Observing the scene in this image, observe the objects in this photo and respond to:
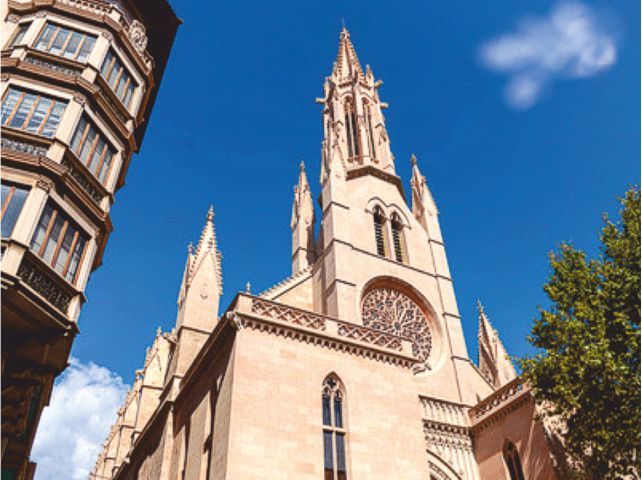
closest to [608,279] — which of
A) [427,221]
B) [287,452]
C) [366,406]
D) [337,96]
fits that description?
[366,406]

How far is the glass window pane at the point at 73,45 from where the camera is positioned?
14.1 m

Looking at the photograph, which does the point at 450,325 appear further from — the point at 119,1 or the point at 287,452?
the point at 119,1

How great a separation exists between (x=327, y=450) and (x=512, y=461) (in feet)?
28.1

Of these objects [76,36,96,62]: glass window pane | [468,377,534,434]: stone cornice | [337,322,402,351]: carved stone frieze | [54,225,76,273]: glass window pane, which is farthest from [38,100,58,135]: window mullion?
[468,377,534,434]: stone cornice

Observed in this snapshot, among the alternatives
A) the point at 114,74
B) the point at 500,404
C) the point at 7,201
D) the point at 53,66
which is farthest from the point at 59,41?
the point at 500,404

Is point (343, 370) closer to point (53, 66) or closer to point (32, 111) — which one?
point (32, 111)

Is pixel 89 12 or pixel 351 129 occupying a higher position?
pixel 351 129

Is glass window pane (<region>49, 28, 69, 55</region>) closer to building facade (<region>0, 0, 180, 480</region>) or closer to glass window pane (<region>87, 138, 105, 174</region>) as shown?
building facade (<region>0, 0, 180, 480</region>)

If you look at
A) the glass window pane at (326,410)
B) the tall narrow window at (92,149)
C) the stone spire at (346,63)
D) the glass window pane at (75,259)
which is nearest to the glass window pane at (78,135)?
the tall narrow window at (92,149)

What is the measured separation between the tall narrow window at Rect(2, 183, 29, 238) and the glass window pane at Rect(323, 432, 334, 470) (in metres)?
8.48

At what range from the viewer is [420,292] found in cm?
2500

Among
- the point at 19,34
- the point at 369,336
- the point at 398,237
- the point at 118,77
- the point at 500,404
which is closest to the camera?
the point at 19,34

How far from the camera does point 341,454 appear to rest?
12.6 meters

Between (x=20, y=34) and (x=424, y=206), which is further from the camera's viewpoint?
(x=424, y=206)
